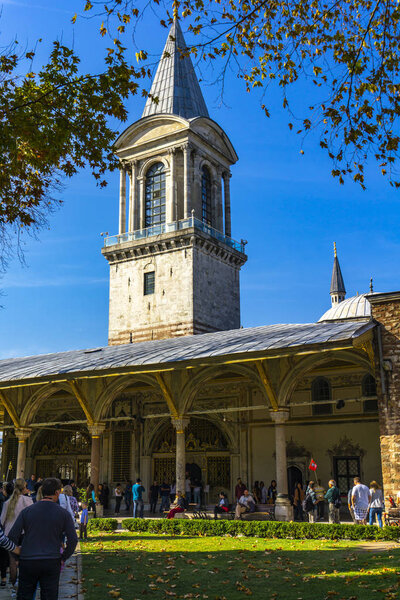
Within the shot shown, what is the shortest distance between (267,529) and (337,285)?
43041 mm

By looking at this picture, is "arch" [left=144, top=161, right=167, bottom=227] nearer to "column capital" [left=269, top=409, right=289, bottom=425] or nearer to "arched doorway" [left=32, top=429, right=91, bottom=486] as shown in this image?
"arched doorway" [left=32, top=429, right=91, bottom=486]

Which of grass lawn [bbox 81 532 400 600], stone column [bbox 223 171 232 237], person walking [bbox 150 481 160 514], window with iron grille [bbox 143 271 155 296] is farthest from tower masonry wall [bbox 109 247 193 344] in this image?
grass lawn [bbox 81 532 400 600]

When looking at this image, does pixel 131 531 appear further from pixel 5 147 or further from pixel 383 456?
pixel 5 147

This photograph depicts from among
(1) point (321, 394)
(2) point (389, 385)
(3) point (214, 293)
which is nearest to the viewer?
(2) point (389, 385)

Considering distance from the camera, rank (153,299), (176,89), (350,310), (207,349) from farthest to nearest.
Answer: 1. (176,89)
2. (350,310)
3. (153,299)
4. (207,349)

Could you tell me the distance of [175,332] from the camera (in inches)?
1302

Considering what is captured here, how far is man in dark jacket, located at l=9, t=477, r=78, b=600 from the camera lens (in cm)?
494

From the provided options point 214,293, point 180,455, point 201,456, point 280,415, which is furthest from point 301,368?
point 214,293

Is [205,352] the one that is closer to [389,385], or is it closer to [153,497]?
[389,385]

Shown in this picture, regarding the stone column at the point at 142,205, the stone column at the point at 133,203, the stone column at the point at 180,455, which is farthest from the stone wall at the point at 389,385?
the stone column at the point at 133,203

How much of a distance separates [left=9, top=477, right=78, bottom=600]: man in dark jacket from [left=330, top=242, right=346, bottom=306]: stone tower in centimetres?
5251

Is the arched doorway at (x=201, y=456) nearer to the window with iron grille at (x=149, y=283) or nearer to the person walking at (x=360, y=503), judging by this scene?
the person walking at (x=360, y=503)

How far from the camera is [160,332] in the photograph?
33.6 m

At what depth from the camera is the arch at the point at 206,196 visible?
37312 mm
